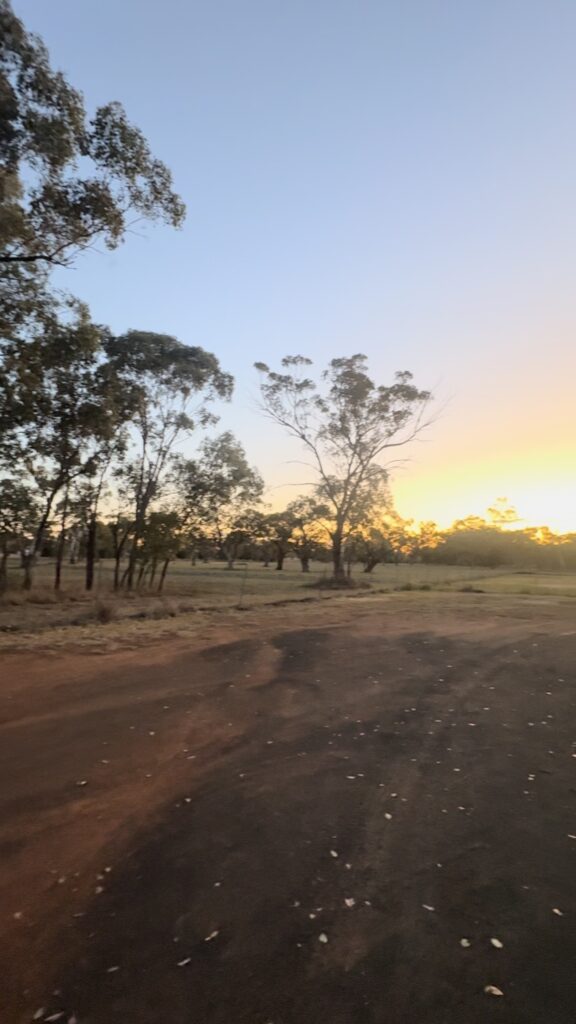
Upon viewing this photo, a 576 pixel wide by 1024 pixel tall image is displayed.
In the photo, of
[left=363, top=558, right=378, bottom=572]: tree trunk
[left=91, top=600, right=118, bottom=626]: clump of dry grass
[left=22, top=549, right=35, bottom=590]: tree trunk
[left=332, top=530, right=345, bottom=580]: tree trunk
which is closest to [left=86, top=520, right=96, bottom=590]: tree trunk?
[left=22, top=549, right=35, bottom=590]: tree trunk

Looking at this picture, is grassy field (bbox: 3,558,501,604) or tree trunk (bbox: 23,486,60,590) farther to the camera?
tree trunk (bbox: 23,486,60,590)

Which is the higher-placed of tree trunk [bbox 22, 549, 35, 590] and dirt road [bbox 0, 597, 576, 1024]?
tree trunk [bbox 22, 549, 35, 590]

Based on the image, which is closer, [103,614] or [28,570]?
[103,614]

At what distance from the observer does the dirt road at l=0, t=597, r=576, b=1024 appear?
289cm

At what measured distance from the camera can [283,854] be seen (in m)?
4.16

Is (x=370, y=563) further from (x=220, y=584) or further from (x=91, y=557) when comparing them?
(x=91, y=557)

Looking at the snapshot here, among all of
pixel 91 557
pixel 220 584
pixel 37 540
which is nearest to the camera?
pixel 37 540

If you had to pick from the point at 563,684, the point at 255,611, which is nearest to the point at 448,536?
the point at 255,611

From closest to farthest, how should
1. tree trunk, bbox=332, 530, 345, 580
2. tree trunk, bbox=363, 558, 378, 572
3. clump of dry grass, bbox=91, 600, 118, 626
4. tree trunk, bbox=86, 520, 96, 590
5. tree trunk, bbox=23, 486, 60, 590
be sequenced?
clump of dry grass, bbox=91, 600, 118, 626 < tree trunk, bbox=23, 486, 60, 590 < tree trunk, bbox=86, 520, 96, 590 < tree trunk, bbox=332, 530, 345, 580 < tree trunk, bbox=363, 558, 378, 572

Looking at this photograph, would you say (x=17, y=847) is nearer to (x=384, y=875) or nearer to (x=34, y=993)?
(x=34, y=993)

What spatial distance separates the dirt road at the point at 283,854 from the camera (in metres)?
2.89

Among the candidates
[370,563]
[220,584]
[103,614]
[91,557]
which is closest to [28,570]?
[91,557]

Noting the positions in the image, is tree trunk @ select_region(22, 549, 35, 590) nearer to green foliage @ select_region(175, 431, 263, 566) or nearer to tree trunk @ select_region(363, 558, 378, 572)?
green foliage @ select_region(175, 431, 263, 566)

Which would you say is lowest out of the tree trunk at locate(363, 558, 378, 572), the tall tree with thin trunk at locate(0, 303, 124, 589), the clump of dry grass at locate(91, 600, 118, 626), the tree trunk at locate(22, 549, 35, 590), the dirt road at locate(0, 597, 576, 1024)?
the dirt road at locate(0, 597, 576, 1024)
